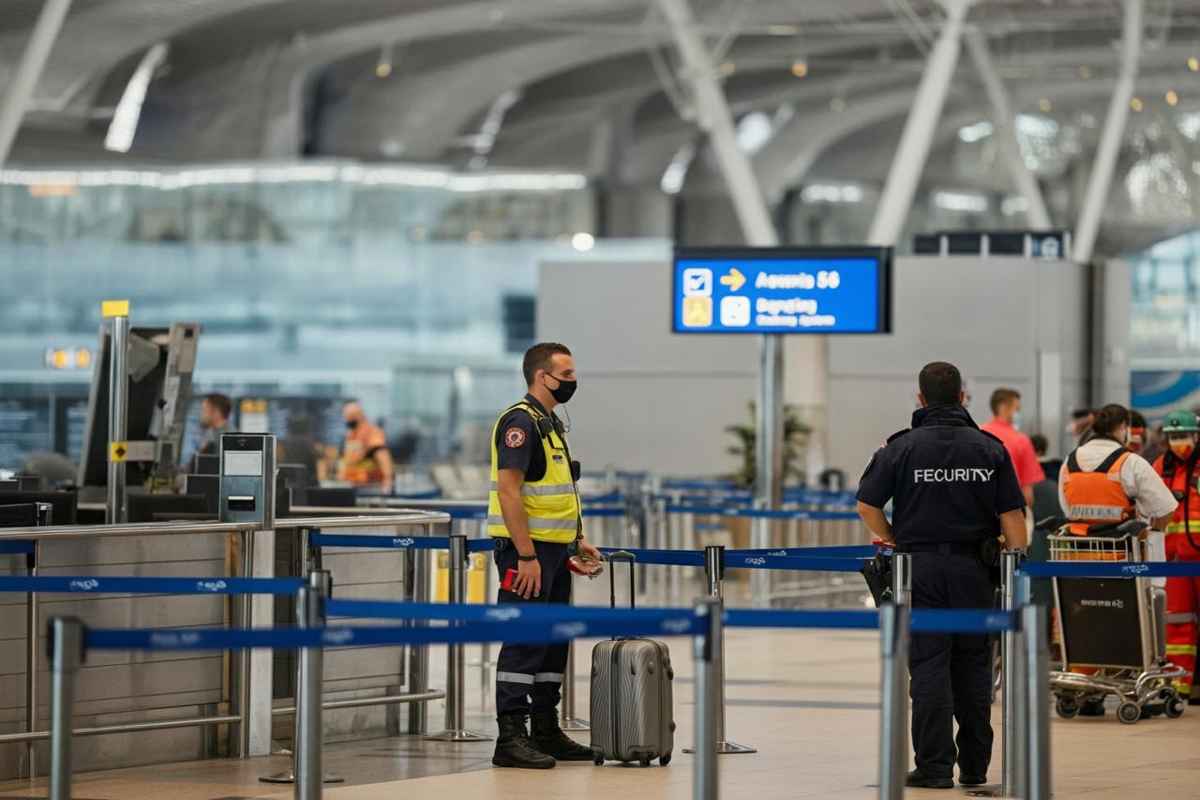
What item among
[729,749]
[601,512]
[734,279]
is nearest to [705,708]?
[729,749]

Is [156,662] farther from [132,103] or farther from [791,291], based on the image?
[132,103]

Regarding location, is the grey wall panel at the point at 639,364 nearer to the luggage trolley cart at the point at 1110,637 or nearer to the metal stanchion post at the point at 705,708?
the luggage trolley cart at the point at 1110,637

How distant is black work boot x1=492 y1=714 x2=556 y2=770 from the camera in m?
8.84

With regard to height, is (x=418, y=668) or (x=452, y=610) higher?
(x=452, y=610)

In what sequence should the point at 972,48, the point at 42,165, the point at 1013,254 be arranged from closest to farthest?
the point at 1013,254 → the point at 972,48 → the point at 42,165

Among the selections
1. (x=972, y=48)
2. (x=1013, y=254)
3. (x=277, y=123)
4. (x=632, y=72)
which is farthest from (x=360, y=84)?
(x=1013, y=254)

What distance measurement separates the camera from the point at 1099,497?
10977 mm

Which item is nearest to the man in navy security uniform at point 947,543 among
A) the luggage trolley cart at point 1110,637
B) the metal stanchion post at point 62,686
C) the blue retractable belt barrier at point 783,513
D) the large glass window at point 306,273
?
the luggage trolley cart at point 1110,637

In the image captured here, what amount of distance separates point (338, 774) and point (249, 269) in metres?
33.9

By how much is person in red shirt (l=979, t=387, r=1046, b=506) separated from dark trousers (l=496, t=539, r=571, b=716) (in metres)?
5.01

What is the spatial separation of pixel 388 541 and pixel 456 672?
695 millimetres

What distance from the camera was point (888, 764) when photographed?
20.7 feet

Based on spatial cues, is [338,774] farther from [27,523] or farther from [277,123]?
[277,123]

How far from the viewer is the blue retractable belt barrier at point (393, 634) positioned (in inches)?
220
